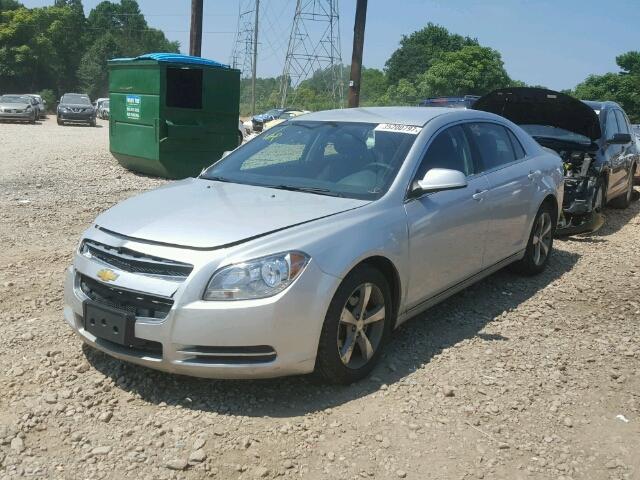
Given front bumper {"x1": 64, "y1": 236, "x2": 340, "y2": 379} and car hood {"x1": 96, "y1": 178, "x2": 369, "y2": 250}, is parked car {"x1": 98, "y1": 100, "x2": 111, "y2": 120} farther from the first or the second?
front bumper {"x1": 64, "y1": 236, "x2": 340, "y2": 379}

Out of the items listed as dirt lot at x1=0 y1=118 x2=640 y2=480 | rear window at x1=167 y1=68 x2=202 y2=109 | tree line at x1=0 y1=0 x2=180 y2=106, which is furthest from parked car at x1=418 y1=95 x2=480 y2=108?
tree line at x1=0 y1=0 x2=180 y2=106

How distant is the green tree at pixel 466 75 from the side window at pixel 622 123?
5969cm

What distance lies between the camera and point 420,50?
94.2 meters

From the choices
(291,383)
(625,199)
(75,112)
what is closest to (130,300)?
(291,383)

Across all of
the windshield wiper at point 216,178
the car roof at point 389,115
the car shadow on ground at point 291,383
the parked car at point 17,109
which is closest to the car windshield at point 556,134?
the car roof at point 389,115

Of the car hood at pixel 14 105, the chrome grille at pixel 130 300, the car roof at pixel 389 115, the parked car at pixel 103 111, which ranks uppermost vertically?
the car roof at pixel 389 115

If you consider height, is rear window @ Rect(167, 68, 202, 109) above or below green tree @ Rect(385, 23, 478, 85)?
below

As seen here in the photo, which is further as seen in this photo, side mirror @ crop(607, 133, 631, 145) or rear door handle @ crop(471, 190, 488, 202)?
side mirror @ crop(607, 133, 631, 145)

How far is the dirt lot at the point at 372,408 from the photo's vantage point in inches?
125

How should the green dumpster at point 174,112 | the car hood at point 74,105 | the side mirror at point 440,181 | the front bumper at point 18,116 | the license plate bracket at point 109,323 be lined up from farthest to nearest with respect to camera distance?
the car hood at point 74,105 → the front bumper at point 18,116 → the green dumpster at point 174,112 → the side mirror at point 440,181 → the license plate bracket at point 109,323

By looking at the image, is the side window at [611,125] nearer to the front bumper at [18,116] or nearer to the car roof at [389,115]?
the car roof at [389,115]

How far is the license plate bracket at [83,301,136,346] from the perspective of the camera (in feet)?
11.5

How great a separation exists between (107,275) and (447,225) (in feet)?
7.49

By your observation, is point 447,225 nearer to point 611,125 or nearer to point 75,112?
point 611,125
